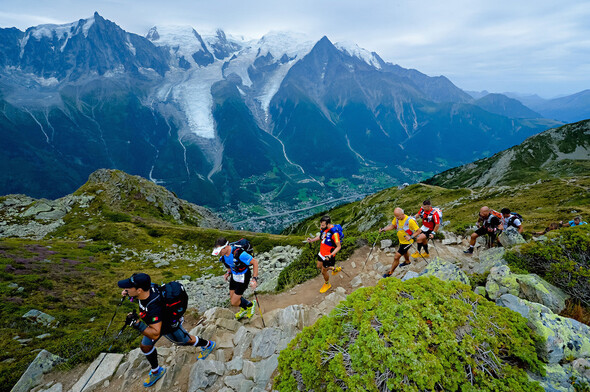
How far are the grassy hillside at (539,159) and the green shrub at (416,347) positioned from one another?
122539mm

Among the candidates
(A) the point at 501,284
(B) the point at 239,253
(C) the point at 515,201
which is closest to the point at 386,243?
(A) the point at 501,284

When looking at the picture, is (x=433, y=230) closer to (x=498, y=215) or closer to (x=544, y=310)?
(x=498, y=215)

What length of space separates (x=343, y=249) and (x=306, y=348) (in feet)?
37.1

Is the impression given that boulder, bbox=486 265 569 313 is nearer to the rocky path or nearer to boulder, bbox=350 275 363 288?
the rocky path

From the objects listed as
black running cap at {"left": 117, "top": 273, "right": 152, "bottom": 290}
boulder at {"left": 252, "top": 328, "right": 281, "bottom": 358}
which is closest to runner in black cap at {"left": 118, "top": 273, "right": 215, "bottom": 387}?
black running cap at {"left": 117, "top": 273, "right": 152, "bottom": 290}

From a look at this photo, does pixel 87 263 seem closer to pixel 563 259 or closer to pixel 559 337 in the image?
pixel 559 337

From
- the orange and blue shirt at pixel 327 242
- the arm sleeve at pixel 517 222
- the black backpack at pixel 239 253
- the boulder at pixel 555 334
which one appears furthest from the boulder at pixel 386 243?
the boulder at pixel 555 334

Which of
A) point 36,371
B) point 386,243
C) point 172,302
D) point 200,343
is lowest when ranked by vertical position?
point 36,371

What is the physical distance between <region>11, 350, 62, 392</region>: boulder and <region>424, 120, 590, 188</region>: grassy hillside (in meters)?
129

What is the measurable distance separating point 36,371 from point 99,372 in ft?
7.61

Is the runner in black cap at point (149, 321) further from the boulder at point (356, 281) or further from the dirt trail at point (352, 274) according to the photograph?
the boulder at point (356, 281)

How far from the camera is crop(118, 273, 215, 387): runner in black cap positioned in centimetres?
733

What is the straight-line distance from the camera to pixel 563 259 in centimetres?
811

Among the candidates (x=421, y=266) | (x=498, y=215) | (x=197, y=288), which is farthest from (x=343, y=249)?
(x=197, y=288)
